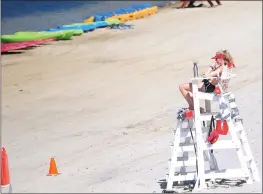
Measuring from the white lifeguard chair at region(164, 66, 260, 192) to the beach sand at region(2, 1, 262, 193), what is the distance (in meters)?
0.19

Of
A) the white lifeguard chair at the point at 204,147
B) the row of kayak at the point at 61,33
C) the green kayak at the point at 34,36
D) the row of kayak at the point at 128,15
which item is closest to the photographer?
the white lifeguard chair at the point at 204,147

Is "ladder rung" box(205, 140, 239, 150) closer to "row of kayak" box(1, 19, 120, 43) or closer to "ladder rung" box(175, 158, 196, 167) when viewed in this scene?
"ladder rung" box(175, 158, 196, 167)

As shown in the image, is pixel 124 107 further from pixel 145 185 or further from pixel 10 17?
pixel 10 17

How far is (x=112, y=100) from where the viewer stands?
12109 millimetres

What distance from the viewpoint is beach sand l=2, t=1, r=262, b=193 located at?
7582mm

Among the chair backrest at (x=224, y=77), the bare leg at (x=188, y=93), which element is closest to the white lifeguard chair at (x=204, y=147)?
the chair backrest at (x=224, y=77)

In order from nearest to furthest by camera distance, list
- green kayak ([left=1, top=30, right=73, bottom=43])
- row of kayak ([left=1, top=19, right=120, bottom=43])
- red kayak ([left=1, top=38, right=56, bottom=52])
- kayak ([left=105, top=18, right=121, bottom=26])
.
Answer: red kayak ([left=1, top=38, right=56, bottom=52]) < green kayak ([left=1, top=30, right=73, bottom=43]) < row of kayak ([left=1, top=19, right=120, bottom=43]) < kayak ([left=105, top=18, right=121, bottom=26])

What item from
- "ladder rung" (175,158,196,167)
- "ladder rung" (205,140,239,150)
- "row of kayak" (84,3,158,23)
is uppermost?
"row of kayak" (84,3,158,23)

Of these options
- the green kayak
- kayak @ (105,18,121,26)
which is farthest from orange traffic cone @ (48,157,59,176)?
kayak @ (105,18,121,26)

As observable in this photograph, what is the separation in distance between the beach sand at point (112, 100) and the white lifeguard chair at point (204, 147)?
0.19m

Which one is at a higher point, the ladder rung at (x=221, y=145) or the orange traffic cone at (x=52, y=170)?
the orange traffic cone at (x=52, y=170)

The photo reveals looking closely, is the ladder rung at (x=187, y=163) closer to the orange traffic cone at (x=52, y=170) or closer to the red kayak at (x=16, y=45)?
the orange traffic cone at (x=52, y=170)

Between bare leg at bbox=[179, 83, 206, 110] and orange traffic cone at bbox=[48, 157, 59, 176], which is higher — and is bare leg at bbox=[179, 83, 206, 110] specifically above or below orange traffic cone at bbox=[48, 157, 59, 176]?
above

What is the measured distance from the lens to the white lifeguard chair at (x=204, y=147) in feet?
21.4
